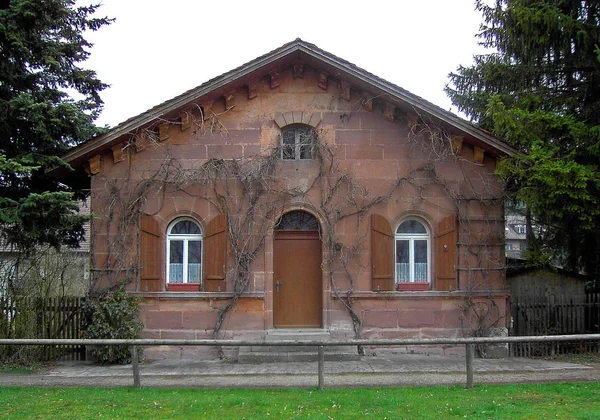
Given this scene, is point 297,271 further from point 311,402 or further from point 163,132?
point 311,402

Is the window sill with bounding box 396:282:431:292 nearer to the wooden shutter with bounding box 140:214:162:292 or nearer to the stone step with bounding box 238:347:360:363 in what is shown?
the stone step with bounding box 238:347:360:363

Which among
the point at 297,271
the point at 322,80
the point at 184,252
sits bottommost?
the point at 297,271

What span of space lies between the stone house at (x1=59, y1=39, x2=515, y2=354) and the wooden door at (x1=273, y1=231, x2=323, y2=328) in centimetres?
2

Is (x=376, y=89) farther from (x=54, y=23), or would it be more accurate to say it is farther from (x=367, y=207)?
(x=54, y=23)

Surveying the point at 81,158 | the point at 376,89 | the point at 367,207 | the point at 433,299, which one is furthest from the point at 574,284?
the point at 81,158

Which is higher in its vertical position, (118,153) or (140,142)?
(140,142)

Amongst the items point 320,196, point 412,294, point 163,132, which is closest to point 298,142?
point 320,196

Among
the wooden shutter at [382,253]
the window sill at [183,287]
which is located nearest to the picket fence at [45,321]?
the window sill at [183,287]

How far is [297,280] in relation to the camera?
1395cm

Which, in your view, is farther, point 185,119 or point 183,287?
point 185,119

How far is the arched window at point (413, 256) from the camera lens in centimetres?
1388

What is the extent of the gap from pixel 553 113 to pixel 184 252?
8686 mm

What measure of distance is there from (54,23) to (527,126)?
997cm

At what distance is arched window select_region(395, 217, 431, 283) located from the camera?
1388 centimetres
